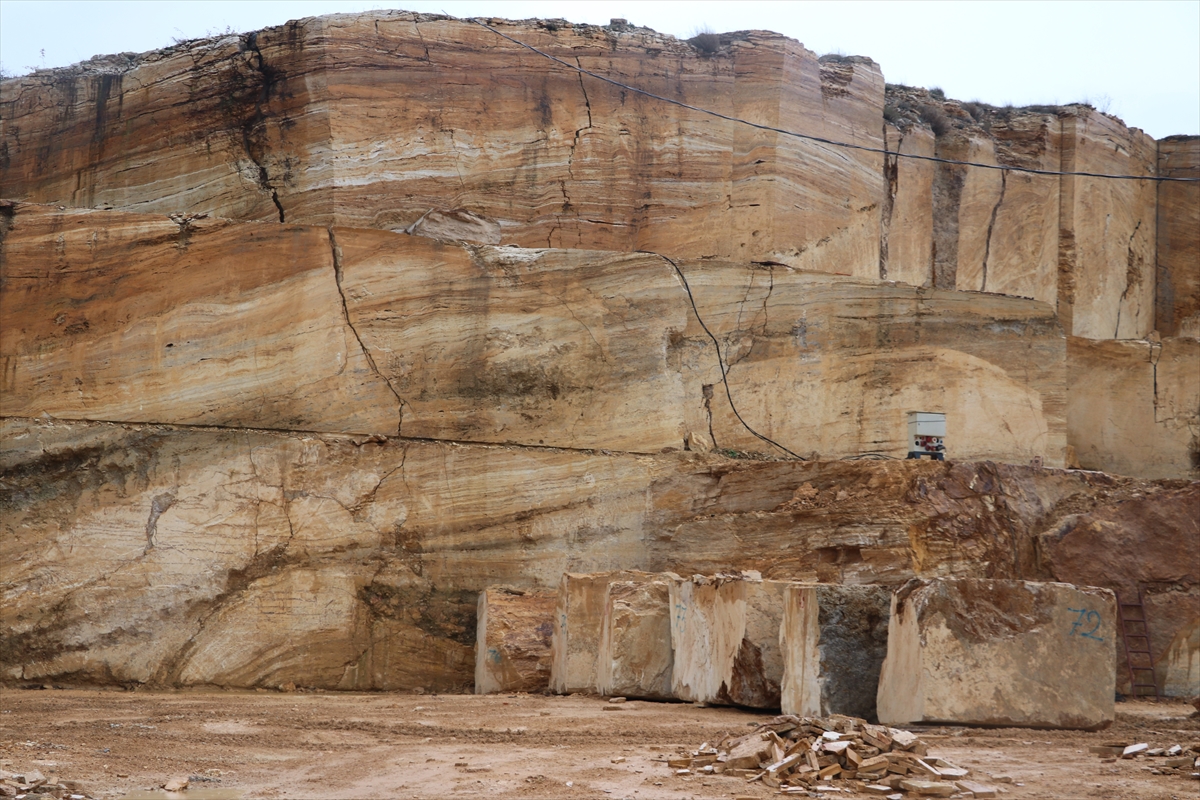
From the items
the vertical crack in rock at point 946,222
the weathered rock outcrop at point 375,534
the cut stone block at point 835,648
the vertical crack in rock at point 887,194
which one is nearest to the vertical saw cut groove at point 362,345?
the weathered rock outcrop at point 375,534

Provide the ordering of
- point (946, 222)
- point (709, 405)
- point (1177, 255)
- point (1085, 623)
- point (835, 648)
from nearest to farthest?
point (1085, 623), point (835, 648), point (709, 405), point (946, 222), point (1177, 255)

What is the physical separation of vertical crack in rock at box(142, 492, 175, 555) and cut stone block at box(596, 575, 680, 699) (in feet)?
9.42

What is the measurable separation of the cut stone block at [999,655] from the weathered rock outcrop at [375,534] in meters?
2.20

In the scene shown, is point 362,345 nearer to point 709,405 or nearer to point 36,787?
point 709,405

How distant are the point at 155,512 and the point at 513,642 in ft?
7.66

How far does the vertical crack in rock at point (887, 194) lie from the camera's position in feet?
40.6

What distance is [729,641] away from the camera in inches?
268

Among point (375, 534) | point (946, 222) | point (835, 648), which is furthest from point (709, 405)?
point (946, 222)

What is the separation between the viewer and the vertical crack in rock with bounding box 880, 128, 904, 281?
12375mm

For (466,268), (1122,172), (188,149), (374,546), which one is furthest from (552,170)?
(1122,172)

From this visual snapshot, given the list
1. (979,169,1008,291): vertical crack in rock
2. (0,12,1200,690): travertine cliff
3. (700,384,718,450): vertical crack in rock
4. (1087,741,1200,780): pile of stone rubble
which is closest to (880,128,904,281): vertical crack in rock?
(0,12,1200,690): travertine cliff

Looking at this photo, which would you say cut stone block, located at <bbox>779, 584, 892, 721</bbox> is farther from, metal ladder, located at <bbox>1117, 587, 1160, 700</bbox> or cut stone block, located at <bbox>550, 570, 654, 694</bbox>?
metal ladder, located at <bbox>1117, 587, 1160, 700</bbox>

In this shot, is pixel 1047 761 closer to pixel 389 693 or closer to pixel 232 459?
pixel 389 693

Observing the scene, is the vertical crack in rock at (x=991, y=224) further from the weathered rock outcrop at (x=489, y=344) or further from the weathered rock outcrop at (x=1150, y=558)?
the weathered rock outcrop at (x=1150, y=558)
